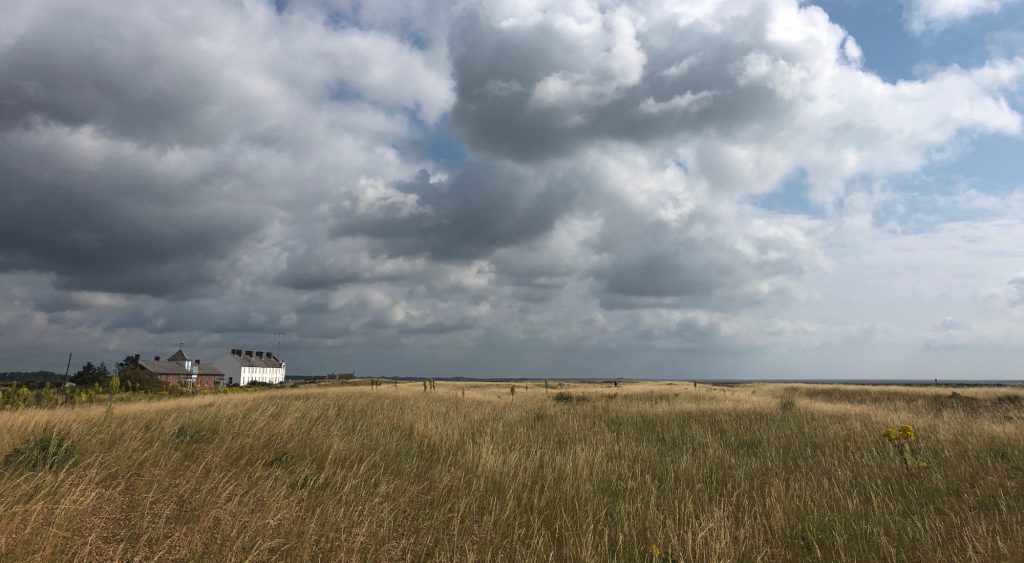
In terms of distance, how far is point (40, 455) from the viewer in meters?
6.79

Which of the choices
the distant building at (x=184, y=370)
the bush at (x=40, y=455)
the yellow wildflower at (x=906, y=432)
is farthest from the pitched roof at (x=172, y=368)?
the yellow wildflower at (x=906, y=432)

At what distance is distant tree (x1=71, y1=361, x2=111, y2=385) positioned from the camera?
125 feet

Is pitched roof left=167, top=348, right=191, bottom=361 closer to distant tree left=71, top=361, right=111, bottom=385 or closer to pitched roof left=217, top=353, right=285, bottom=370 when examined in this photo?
pitched roof left=217, top=353, right=285, bottom=370

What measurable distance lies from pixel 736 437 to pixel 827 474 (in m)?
4.03

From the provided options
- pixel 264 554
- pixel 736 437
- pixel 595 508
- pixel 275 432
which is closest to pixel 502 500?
pixel 595 508

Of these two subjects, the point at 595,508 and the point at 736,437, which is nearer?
the point at 595,508

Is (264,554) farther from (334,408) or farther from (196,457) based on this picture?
(334,408)

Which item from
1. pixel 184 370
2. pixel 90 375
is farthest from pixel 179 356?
pixel 90 375

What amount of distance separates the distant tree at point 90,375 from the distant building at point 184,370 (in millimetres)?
53384

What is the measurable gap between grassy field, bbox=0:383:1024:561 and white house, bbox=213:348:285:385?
114575 millimetres

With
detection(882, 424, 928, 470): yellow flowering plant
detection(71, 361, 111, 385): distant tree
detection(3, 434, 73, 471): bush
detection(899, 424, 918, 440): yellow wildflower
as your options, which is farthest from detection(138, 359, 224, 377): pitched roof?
detection(899, 424, 918, 440): yellow wildflower

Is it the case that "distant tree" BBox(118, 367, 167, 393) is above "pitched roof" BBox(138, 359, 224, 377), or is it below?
below

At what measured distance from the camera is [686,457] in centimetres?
1001

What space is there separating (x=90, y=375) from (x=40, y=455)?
137 ft
